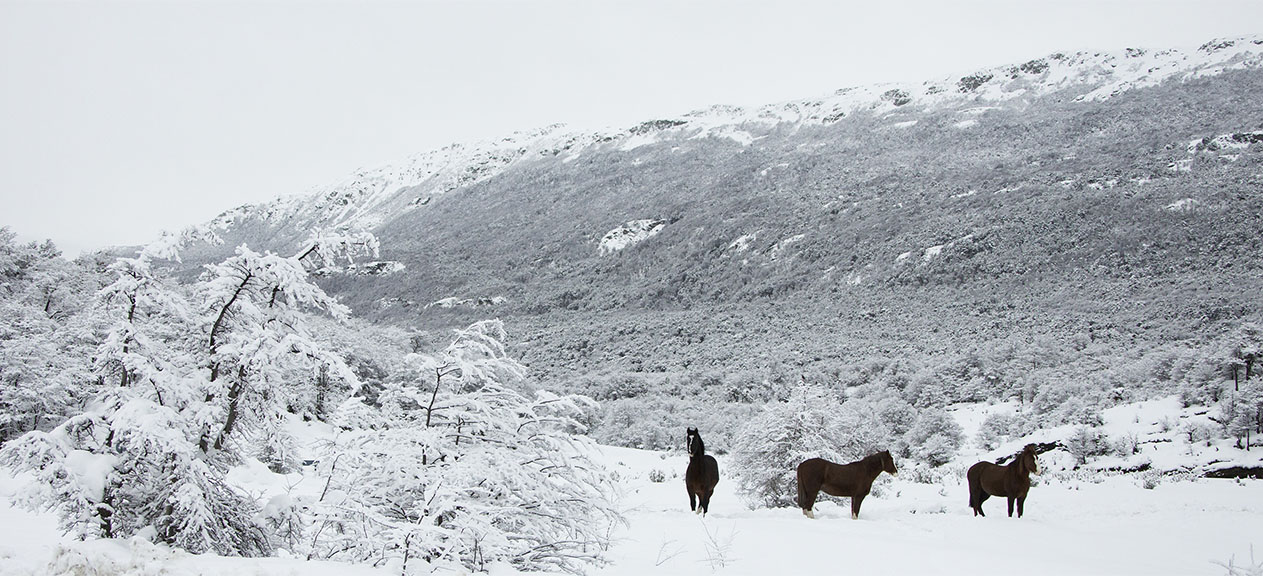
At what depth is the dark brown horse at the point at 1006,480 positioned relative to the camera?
838 centimetres

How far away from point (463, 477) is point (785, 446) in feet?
26.7

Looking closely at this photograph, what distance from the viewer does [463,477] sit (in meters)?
4.73

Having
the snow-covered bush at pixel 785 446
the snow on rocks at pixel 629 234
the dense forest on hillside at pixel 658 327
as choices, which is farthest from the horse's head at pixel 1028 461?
the snow on rocks at pixel 629 234

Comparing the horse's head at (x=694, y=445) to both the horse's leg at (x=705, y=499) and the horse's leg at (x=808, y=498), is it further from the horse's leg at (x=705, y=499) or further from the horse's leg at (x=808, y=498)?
the horse's leg at (x=808, y=498)

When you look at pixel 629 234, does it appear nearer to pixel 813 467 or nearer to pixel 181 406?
pixel 813 467

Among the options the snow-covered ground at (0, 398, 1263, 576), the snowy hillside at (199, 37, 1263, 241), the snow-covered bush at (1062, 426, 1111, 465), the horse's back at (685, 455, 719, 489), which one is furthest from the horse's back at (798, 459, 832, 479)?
the snowy hillside at (199, 37, 1263, 241)

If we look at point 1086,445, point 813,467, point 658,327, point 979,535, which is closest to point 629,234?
point 658,327

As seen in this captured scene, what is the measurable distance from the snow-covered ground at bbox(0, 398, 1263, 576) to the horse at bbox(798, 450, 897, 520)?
283 mm

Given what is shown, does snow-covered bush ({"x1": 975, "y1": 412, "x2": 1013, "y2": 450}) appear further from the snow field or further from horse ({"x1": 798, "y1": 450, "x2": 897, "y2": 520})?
horse ({"x1": 798, "y1": 450, "x2": 897, "y2": 520})

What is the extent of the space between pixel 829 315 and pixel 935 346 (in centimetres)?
1247

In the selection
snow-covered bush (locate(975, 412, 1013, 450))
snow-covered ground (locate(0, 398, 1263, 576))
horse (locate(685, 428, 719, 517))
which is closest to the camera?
snow-covered ground (locate(0, 398, 1263, 576))

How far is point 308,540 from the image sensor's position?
5.71 meters

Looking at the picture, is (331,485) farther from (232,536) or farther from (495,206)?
(495,206)

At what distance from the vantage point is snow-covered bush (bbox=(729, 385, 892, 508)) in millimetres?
11523
